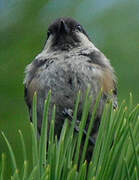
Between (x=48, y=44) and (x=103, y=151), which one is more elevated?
(x=48, y=44)

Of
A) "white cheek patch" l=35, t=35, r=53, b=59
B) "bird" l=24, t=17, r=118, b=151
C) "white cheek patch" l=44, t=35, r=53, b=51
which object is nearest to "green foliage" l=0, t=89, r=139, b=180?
"bird" l=24, t=17, r=118, b=151

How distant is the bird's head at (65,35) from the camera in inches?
84.8

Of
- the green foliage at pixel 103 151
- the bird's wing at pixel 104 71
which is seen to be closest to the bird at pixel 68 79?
the bird's wing at pixel 104 71

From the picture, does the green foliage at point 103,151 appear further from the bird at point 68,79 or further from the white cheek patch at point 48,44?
the white cheek patch at point 48,44

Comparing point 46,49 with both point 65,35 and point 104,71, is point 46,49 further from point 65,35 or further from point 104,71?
point 104,71

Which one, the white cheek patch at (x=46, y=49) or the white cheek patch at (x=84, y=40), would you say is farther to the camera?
the white cheek patch at (x=84, y=40)

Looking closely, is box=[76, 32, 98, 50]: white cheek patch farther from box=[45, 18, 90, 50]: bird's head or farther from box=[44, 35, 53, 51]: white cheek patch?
box=[44, 35, 53, 51]: white cheek patch

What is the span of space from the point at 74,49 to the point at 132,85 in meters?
0.86

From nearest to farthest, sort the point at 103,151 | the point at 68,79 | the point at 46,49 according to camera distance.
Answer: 1. the point at 103,151
2. the point at 68,79
3. the point at 46,49

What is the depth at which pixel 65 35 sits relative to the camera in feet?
7.22

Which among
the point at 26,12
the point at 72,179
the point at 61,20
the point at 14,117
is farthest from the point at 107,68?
the point at 72,179

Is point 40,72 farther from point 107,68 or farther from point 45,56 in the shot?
point 107,68

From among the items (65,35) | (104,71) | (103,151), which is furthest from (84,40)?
(103,151)

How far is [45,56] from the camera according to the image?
6.80 ft
